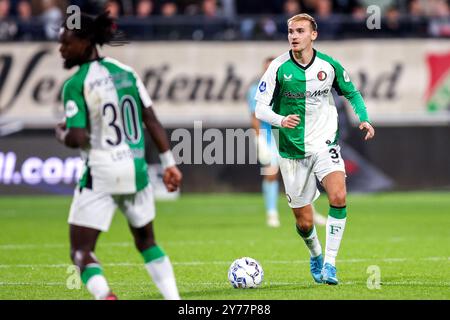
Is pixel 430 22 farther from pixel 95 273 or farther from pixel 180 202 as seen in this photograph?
pixel 95 273

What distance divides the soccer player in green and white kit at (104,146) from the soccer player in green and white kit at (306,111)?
2.42 meters

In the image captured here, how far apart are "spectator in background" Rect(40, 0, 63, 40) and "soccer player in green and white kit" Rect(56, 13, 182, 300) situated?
14.0m

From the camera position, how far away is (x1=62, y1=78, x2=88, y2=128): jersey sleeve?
23.8ft

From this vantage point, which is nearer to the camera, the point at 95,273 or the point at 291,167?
the point at 95,273

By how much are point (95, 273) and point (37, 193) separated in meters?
13.8

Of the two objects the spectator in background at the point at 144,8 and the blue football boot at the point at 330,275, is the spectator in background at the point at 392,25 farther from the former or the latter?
the blue football boot at the point at 330,275

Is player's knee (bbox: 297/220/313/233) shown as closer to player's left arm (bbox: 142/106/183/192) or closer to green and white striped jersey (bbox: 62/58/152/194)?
player's left arm (bbox: 142/106/183/192)

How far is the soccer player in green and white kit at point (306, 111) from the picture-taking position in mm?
9680

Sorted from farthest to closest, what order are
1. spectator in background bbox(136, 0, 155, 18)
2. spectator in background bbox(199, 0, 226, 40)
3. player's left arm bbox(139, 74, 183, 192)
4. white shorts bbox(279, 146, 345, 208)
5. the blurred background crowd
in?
spectator in background bbox(136, 0, 155, 18) → spectator in background bbox(199, 0, 226, 40) → the blurred background crowd → white shorts bbox(279, 146, 345, 208) → player's left arm bbox(139, 74, 183, 192)

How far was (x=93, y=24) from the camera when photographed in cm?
744

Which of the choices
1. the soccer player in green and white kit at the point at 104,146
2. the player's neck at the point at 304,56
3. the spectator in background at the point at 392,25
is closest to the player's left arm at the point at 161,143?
the soccer player in green and white kit at the point at 104,146

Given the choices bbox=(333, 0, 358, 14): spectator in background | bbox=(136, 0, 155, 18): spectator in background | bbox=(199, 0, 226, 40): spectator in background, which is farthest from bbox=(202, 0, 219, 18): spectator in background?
bbox=(333, 0, 358, 14): spectator in background

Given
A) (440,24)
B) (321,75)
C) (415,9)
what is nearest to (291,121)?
(321,75)
